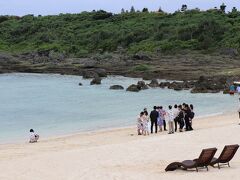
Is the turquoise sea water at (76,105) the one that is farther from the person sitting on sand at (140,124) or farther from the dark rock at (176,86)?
the person sitting on sand at (140,124)

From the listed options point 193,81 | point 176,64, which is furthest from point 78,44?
point 193,81

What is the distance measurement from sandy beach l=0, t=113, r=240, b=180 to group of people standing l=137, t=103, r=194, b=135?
69 cm

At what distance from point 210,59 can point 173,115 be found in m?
43.3

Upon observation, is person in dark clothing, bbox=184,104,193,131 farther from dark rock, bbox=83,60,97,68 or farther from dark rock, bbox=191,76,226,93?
dark rock, bbox=83,60,97,68

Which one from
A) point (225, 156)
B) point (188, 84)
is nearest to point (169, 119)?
point (225, 156)

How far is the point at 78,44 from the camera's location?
92.4 m

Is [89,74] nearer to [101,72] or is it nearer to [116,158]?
[101,72]

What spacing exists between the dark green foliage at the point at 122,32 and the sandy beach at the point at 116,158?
52.7 m

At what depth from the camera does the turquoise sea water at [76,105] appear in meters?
32.1

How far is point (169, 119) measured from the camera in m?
24.2

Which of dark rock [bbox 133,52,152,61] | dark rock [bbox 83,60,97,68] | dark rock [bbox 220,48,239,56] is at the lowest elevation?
dark rock [bbox 83,60,97,68]

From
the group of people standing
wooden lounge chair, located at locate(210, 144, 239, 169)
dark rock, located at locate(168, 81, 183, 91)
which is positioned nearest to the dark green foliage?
dark rock, located at locate(168, 81, 183, 91)

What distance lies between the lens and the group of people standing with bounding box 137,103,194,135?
24.0 m

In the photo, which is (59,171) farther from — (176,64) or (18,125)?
(176,64)
